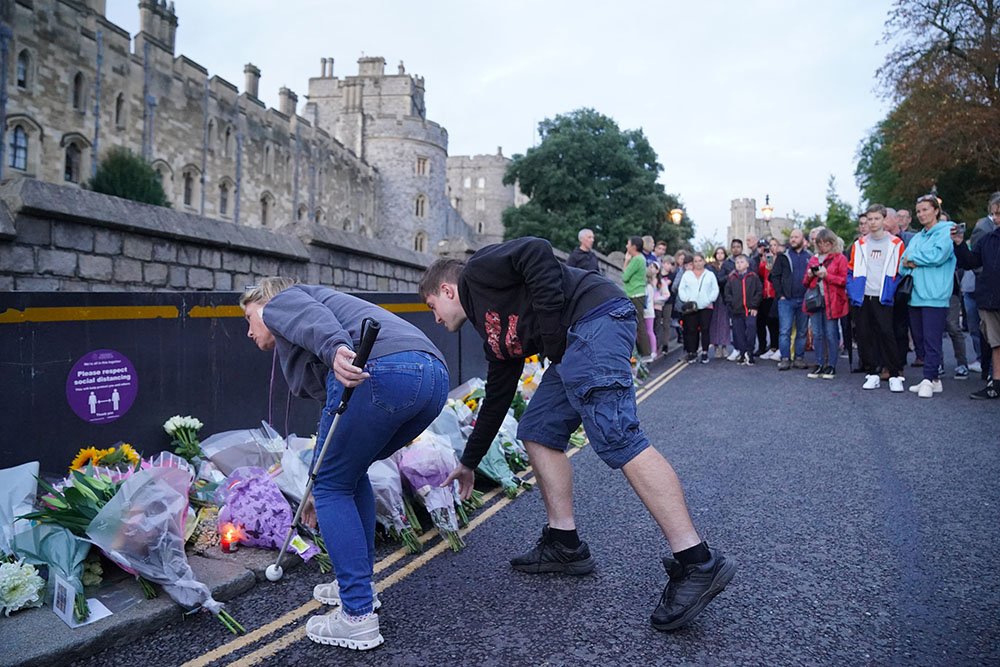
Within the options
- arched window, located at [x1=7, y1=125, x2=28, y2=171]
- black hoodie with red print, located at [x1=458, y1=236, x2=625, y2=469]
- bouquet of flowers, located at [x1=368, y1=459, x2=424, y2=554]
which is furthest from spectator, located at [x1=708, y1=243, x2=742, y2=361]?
arched window, located at [x1=7, y1=125, x2=28, y2=171]

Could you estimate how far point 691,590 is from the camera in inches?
120

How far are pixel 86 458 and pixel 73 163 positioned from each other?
3158 centimetres

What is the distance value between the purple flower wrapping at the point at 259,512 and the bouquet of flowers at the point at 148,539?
582 millimetres

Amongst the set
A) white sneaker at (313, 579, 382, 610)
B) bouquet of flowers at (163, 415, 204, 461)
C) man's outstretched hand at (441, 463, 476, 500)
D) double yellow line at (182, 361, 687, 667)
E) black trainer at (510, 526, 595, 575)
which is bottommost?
double yellow line at (182, 361, 687, 667)

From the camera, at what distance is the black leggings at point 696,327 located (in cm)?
1318

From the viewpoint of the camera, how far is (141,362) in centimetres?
531

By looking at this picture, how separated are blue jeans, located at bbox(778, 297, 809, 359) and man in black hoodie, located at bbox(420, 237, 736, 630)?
28.6ft

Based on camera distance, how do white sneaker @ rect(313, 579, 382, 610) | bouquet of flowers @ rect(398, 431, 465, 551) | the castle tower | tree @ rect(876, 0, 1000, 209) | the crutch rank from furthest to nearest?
the castle tower, tree @ rect(876, 0, 1000, 209), bouquet of flowers @ rect(398, 431, 465, 551), white sneaker @ rect(313, 579, 382, 610), the crutch

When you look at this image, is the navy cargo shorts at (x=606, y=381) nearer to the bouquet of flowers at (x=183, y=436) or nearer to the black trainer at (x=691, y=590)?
the black trainer at (x=691, y=590)

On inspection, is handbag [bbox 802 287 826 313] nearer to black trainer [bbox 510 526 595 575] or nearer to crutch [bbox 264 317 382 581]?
black trainer [bbox 510 526 595 575]

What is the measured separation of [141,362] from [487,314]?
3263 millimetres

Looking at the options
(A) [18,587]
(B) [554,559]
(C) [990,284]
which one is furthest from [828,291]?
(A) [18,587]

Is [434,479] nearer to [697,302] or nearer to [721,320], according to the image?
[697,302]

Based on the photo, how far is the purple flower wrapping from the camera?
13.3 feet
